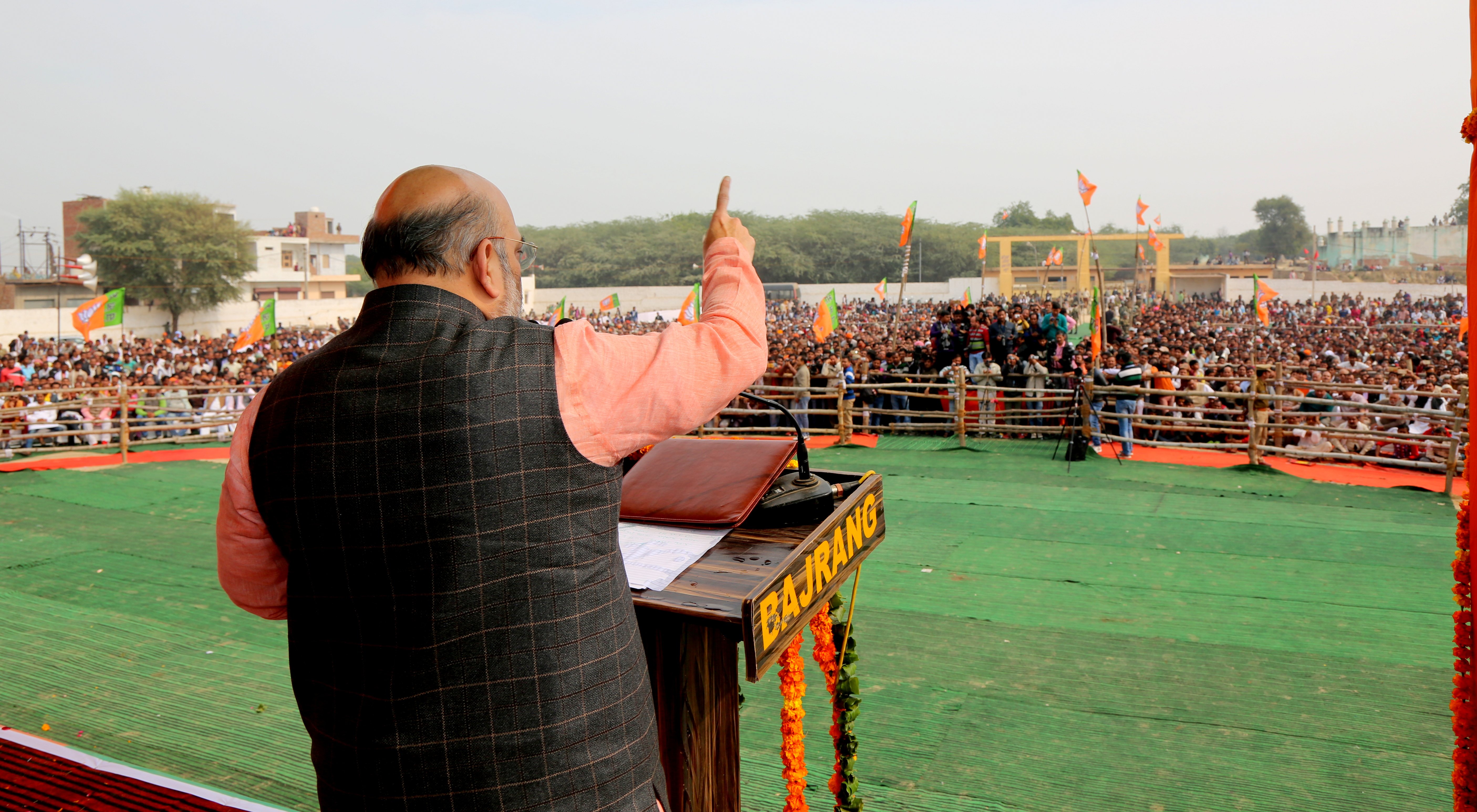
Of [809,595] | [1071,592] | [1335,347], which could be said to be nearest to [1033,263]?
[1335,347]

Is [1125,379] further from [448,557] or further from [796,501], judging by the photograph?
[448,557]

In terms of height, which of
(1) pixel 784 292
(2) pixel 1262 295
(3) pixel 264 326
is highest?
(1) pixel 784 292

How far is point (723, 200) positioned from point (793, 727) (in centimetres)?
102

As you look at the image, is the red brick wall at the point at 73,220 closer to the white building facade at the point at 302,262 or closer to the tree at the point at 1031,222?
the white building facade at the point at 302,262

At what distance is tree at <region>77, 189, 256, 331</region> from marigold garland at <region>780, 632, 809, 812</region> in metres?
40.9

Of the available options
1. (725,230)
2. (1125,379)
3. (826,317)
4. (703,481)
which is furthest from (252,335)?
(725,230)

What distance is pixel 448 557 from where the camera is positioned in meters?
1.04

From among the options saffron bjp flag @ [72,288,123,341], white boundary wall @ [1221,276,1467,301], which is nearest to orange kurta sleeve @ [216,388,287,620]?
saffron bjp flag @ [72,288,123,341]

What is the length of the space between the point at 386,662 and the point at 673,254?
63767 mm

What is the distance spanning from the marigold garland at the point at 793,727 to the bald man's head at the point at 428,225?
94 cm

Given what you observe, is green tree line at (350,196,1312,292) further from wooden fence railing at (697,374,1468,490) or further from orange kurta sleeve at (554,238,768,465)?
orange kurta sleeve at (554,238,768,465)

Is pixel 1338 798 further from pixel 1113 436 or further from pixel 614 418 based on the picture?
pixel 1113 436

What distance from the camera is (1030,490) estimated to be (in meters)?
7.48

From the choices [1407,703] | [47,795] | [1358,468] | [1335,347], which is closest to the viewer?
[47,795]
